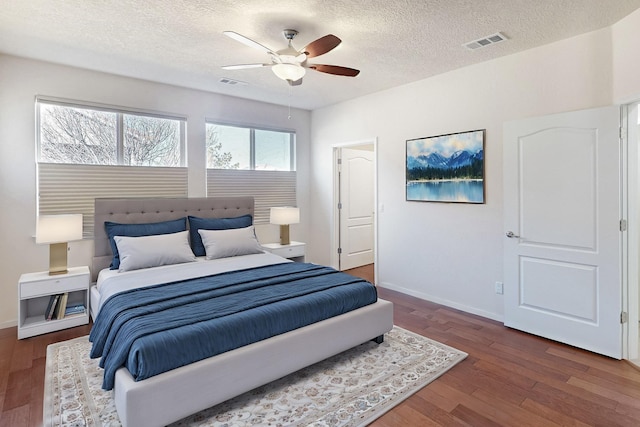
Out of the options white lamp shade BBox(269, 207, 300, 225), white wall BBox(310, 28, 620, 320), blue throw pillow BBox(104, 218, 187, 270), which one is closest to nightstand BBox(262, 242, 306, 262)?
white lamp shade BBox(269, 207, 300, 225)

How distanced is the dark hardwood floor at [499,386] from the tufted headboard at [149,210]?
2.87 feet

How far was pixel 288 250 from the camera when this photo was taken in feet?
16.0

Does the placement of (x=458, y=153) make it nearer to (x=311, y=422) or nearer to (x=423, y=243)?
(x=423, y=243)

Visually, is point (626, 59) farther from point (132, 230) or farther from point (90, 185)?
point (90, 185)

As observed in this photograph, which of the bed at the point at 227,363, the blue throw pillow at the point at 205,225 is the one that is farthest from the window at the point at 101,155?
the blue throw pillow at the point at 205,225

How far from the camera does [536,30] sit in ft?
9.21

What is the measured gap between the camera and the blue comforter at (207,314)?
1896 mm

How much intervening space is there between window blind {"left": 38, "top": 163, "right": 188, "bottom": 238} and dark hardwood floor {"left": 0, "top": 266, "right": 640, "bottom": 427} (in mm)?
1297

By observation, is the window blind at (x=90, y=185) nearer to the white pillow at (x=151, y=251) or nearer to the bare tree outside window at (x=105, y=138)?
the bare tree outside window at (x=105, y=138)

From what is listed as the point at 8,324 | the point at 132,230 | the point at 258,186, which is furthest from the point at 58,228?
the point at 258,186

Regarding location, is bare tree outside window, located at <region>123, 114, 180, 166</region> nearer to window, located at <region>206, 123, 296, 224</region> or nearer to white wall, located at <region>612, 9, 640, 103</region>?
window, located at <region>206, 123, 296, 224</region>

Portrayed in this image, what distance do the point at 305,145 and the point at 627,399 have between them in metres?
4.78

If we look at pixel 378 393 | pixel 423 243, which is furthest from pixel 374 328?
pixel 423 243

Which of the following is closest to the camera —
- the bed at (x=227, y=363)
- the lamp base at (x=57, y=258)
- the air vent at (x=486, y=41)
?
the bed at (x=227, y=363)
